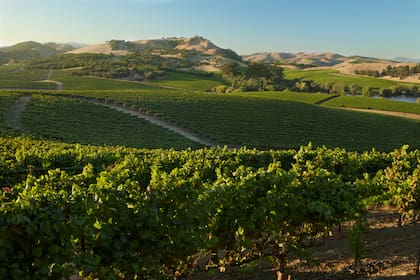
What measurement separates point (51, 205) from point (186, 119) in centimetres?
4663

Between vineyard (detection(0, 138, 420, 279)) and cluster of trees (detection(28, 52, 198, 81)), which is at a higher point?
cluster of trees (detection(28, 52, 198, 81))

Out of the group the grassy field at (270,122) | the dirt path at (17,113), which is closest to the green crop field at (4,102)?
the dirt path at (17,113)

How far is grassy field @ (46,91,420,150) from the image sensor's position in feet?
155

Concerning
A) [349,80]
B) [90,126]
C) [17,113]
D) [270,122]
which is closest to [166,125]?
[90,126]

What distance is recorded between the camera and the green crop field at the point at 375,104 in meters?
77.2

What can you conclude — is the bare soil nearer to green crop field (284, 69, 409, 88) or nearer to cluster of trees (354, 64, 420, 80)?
green crop field (284, 69, 409, 88)

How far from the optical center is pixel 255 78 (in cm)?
11544

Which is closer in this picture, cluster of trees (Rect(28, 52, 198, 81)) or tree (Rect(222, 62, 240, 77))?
cluster of trees (Rect(28, 52, 198, 81))

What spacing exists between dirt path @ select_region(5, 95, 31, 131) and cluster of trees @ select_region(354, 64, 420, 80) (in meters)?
136

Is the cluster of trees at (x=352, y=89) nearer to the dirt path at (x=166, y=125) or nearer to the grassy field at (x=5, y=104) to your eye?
the dirt path at (x=166, y=125)

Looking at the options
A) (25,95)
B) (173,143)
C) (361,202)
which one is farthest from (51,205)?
(25,95)

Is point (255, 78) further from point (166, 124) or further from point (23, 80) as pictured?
point (166, 124)

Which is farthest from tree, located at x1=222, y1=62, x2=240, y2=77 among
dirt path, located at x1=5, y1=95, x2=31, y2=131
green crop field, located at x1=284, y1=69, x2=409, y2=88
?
dirt path, located at x1=5, y1=95, x2=31, y2=131

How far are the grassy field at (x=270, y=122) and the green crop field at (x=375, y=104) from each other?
1365 centimetres
